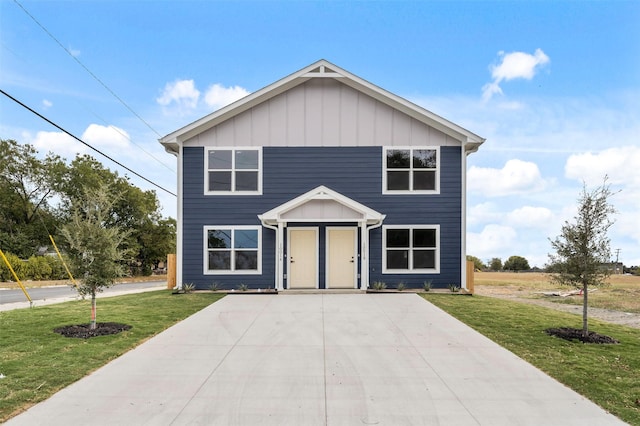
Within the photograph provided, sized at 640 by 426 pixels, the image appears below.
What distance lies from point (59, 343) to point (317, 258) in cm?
834

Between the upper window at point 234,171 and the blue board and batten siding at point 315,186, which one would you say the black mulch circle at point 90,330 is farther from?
the upper window at point 234,171

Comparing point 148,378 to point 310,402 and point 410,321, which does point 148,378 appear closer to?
point 310,402

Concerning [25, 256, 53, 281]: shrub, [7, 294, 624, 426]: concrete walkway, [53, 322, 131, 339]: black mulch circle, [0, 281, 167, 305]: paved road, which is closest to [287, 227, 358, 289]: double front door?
[7, 294, 624, 426]: concrete walkway

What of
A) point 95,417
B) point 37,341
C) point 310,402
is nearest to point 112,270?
point 37,341

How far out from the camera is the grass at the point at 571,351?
17.2 ft

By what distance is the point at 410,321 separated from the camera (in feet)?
30.9

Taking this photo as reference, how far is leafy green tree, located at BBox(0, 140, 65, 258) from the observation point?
1353 inches

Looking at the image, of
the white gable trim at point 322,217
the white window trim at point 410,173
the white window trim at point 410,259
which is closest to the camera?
the white gable trim at point 322,217

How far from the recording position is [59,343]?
7.36 metres

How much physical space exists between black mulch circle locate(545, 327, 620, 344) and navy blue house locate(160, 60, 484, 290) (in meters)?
5.80

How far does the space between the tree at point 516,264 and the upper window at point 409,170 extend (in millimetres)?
34441

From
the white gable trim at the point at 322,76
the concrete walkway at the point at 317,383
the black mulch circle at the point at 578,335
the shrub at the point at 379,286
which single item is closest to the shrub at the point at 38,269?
the white gable trim at the point at 322,76

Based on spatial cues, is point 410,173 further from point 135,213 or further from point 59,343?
point 135,213

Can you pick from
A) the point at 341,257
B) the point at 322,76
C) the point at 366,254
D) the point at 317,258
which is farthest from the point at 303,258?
the point at 322,76
